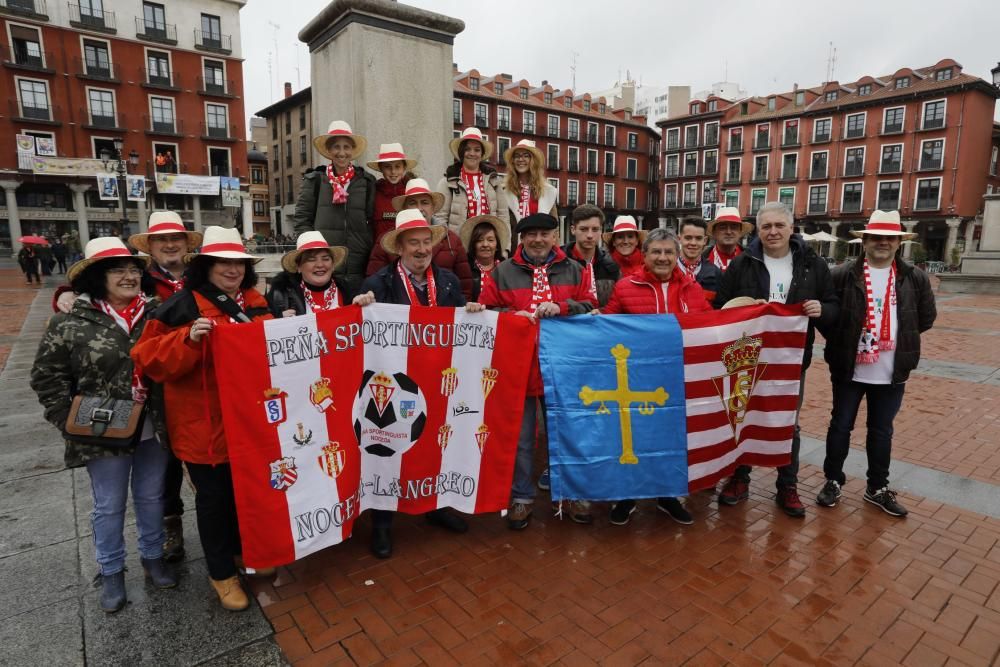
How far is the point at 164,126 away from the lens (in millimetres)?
39219

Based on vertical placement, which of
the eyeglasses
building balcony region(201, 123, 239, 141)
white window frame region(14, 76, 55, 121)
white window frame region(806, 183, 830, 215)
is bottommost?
the eyeglasses

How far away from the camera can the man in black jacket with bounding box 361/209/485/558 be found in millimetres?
3652

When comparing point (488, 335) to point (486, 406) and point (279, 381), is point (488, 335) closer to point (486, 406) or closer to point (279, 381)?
point (486, 406)

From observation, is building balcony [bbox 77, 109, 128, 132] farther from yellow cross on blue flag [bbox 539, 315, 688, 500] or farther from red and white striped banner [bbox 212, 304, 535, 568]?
yellow cross on blue flag [bbox 539, 315, 688, 500]

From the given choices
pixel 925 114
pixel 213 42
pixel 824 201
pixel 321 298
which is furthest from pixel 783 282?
pixel 824 201

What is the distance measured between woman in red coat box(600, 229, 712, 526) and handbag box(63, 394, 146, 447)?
297 centimetres

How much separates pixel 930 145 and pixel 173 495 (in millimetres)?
55078

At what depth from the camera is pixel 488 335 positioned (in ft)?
12.4

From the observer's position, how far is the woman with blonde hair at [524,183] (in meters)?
5.14

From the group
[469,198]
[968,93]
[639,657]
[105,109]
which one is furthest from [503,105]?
[639,657]

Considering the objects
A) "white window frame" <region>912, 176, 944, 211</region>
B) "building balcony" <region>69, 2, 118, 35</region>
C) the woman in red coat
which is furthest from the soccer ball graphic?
"white window frame" <region>912, 176, 944, 211</region>

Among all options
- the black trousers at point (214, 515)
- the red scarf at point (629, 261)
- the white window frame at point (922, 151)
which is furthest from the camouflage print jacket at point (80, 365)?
the white window frame at point (922, 151)

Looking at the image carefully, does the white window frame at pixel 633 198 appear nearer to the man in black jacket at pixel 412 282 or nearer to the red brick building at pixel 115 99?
the red brick building at pixel 115 99

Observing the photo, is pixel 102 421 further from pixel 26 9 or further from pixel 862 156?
pixel 862 156
